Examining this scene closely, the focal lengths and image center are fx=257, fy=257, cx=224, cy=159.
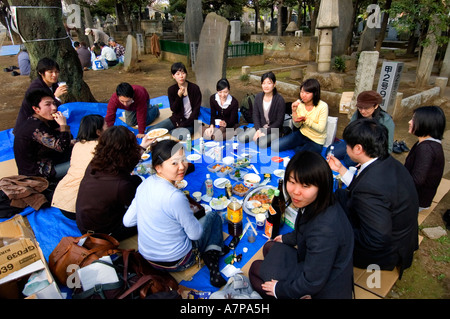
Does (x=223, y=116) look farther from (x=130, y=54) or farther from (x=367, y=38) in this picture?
(x=367, y=38)

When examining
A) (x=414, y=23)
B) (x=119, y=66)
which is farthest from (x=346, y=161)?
(x=119, y=66)

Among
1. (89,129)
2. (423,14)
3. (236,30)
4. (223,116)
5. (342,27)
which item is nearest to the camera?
(89,129)

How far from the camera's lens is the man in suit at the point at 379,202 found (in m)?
2.14

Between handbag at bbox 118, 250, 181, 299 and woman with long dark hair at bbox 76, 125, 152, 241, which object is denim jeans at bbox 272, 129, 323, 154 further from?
handbag at bbox 118, 250, 181, 299

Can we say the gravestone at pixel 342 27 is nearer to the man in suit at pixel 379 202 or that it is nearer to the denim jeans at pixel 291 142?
the denim jeans at pixel 291 142

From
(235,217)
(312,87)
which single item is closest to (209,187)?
(235,217)

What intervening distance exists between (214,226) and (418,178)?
250 cm

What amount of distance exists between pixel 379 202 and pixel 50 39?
27.4 feet

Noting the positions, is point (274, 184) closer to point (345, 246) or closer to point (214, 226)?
point (214, 226)

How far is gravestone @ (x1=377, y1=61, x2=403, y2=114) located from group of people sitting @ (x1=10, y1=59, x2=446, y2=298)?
2.92 meters

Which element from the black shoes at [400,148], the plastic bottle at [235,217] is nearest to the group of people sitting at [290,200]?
the plastic bottle at [235,217]

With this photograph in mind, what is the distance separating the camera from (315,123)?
4629mm

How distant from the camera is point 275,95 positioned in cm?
512

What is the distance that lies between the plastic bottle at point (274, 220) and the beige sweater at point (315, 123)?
2.16m
